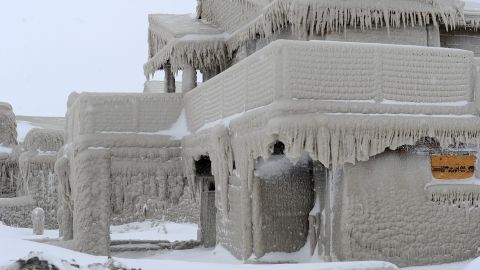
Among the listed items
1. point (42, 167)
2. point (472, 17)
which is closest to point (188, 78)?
point (472, 17)

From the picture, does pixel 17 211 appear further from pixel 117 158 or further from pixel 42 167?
pixel 117 158

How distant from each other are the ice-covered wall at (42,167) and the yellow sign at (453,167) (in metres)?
21.0

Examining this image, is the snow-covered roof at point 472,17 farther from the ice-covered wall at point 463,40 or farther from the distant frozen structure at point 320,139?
the ice-covered wall at point 463,40

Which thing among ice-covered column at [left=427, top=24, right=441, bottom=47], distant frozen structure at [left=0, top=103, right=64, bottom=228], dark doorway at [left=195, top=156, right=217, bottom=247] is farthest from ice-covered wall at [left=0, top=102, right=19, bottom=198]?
ice-covered column at [left=427, top=24, right=441, bottom=47]

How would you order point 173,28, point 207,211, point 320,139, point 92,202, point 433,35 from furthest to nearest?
1. point 207,211
2. point 173,28
3. point 92,202
4. point 433,35
5. point 320,139

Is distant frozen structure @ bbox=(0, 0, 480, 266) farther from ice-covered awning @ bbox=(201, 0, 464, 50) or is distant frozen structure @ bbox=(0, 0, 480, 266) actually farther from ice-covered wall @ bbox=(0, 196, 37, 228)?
ice-covered wall @ bbox=(0, 196, 37, 228)

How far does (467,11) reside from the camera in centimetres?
1530

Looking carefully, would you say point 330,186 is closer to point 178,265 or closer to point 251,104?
point 251,104

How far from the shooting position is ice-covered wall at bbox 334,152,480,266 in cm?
1108

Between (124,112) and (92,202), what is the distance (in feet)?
7.31

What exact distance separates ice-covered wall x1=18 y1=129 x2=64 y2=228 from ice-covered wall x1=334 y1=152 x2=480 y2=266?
2078cm

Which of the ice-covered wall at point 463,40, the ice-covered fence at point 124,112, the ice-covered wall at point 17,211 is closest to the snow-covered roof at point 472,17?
the ice-covered wall at point 463,40

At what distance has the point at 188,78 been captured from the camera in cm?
1744

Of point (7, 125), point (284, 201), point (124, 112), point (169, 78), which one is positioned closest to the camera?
point (284, 201)
